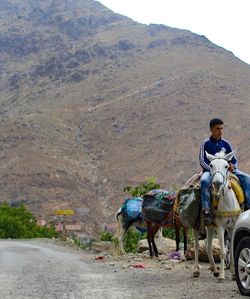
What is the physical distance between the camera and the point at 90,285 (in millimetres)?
11109

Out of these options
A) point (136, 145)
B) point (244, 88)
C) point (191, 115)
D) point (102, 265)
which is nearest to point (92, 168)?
point (136, 145)

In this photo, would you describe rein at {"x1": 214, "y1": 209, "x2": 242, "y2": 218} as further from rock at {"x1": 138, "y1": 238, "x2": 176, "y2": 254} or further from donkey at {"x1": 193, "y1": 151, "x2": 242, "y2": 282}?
rock at {"x1": 138, "y1": 238, "x2": 176, "y2": 254}

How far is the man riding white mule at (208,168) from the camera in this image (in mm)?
11227

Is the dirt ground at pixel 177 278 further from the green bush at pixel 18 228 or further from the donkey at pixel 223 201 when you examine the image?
the green bush at pixel 18 228

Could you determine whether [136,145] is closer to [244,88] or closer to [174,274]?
[244,88]

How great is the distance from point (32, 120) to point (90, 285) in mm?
131055

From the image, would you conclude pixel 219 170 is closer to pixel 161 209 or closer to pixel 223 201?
pixel 223 201

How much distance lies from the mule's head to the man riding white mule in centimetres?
24

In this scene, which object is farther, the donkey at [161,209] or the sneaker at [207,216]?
the donkey at [161,209]

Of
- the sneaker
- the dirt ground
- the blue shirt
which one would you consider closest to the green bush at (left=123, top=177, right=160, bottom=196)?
the dirt ground

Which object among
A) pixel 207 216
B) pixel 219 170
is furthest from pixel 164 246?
pixel 219 170

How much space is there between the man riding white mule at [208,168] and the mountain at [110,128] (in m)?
93.6

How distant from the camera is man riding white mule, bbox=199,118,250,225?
36.8 ft

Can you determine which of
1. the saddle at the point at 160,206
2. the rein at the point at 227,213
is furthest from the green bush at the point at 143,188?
the rein at the point at 227,213
